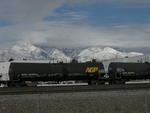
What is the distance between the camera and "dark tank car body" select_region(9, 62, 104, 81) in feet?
155

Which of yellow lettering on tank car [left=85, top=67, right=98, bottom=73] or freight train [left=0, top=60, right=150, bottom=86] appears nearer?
freight train [left=0, top=60, right=150, bottom=86]

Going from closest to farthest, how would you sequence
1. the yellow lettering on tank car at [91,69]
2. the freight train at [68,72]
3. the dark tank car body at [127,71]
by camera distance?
the freight train at [68,72] < the yellow lettering on tank car at [91,69] < the dark tank car body at [127,71]

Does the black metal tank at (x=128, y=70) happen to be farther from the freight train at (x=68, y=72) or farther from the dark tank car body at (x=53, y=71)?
the dark tank car body at (x=53, y=71)

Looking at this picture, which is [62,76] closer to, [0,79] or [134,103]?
[0,79]

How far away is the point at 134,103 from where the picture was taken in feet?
78.3

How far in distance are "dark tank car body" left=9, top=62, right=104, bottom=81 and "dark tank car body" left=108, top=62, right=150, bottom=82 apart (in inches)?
81.0

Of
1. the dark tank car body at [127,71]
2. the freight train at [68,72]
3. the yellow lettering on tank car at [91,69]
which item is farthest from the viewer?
the dark tank car body at [127,71]

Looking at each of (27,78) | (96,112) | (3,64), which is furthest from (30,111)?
(3,64)

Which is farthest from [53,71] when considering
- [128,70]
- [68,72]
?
[128,70]

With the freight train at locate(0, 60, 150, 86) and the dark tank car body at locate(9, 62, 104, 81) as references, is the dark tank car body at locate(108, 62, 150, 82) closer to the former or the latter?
the freight train at locate(0, 60, 150, 86)

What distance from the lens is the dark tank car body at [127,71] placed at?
54406mm

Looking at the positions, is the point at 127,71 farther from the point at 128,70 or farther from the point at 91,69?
the point at 91,69

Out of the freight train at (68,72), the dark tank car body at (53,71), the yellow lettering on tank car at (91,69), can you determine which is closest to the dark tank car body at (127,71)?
the freight train at (68,72)

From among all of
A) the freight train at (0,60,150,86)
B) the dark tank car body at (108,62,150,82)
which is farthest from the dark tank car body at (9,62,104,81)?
the dark tank car body at (108,62,150,82)
